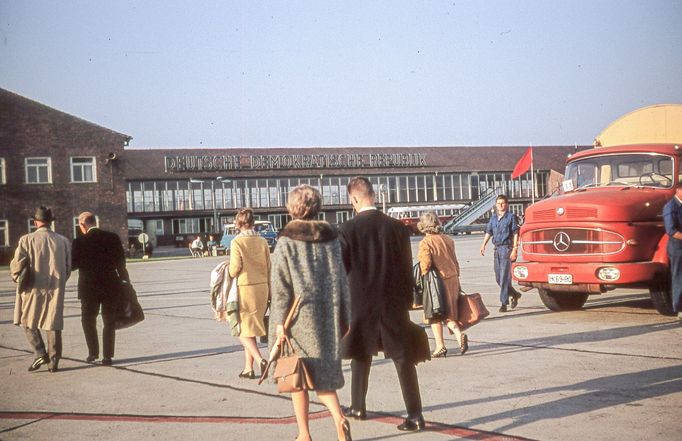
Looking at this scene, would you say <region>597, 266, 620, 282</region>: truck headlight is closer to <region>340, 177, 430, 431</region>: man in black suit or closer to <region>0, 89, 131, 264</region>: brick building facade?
<region>340, 177, 430, 431</region>: man in black suit

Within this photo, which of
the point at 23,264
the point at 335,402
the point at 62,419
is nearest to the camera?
the point at 335,402

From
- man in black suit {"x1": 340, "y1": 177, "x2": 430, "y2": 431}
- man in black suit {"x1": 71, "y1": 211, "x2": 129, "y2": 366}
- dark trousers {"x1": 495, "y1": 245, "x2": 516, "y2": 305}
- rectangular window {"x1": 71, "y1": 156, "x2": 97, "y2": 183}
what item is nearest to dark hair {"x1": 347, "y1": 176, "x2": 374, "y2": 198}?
man in black suit {"x1": 340, "y1": 177, "x2": 430, "y2": 431}

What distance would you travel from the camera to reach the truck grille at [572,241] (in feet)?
37.5

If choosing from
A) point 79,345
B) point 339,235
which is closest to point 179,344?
point 79,345

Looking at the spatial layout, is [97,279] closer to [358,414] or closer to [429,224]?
[429,224]

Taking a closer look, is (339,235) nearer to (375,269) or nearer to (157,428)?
(375,269)

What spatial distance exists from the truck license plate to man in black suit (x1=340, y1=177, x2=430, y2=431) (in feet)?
20.4

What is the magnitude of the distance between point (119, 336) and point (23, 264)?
3.30 meters

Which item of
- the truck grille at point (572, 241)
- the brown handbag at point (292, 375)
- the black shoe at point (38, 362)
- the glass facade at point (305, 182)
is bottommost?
the black shoe at point (38, 362)

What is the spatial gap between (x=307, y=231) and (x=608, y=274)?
7.12 m

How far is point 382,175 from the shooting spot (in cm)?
8256

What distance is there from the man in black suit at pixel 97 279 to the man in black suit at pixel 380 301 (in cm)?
442

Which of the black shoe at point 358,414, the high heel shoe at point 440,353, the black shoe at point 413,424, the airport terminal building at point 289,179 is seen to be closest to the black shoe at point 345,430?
the black shoe at point 413,424

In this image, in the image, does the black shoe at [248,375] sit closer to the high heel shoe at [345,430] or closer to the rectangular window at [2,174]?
the high heel shoe at [345,430]
